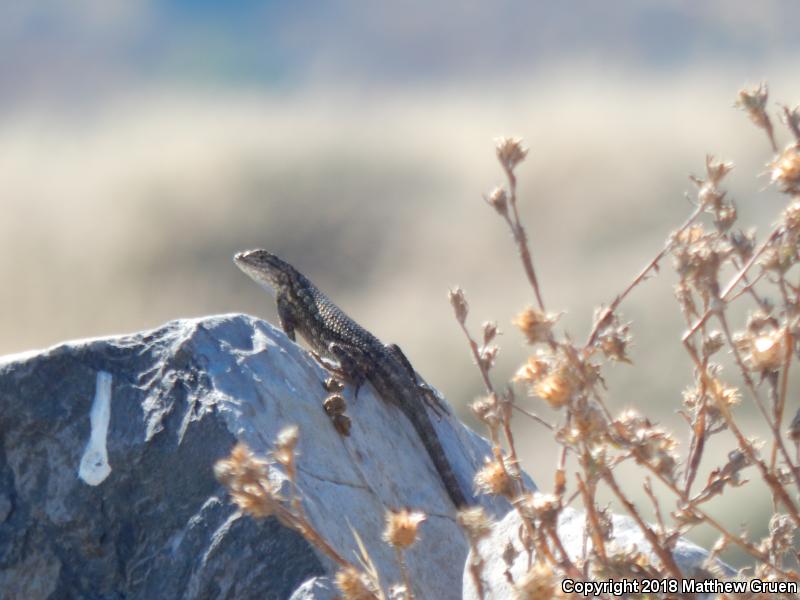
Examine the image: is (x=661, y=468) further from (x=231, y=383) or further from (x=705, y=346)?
(x=231, y=383)

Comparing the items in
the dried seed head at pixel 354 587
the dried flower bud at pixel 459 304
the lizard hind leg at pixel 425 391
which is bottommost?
the dried seed head at pixel 354 587

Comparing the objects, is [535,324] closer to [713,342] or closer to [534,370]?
[534,370]

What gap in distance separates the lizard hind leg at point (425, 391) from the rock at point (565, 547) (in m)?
1.41

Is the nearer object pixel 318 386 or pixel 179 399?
pixel 179 399

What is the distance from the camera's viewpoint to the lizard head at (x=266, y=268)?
6.65m

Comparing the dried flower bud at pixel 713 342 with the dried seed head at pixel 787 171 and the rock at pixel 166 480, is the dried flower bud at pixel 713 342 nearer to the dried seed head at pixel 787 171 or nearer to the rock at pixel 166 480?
the dried seed head at pixel 787 171

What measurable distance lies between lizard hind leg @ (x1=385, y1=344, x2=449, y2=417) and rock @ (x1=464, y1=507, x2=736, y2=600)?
4.63 feet

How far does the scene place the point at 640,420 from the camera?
237 cm

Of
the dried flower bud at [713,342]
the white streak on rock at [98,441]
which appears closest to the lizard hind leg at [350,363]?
the white streak on rock at [98,441]

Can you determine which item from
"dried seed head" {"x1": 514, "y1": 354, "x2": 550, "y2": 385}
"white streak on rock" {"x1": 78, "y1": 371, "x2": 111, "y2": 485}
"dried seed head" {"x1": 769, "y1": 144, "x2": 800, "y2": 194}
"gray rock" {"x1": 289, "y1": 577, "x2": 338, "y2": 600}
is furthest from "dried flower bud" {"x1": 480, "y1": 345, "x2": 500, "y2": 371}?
"white streak on rock" {"x1": 78, "y1": 371, "x2": 111, "y2": 485}

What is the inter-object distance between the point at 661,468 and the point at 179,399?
2.26 m

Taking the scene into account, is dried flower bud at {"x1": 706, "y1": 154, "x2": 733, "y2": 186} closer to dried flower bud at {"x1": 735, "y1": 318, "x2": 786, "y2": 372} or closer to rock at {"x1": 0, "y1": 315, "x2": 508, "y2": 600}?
dried flower bud at {"x1": 735, "y1": 318, "x2": 786, "y2": 372}

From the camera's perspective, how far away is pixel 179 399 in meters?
4.04

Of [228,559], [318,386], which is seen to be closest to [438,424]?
[318,386]
